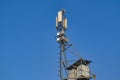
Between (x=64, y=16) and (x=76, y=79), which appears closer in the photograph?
(x=76, y=79)

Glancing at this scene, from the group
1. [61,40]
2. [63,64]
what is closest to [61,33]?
[61,40]

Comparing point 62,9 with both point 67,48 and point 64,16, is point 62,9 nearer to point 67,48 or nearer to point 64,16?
point 64,16

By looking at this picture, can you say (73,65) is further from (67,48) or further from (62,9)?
(62,9)

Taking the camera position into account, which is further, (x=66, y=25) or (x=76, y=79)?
(x=66, y=25)

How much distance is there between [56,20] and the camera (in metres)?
86.0

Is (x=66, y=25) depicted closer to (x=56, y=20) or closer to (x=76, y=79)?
(x=56, y=20)

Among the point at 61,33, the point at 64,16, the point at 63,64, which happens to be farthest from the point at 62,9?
the point at 63,64

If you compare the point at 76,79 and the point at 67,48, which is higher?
the point at 67,48

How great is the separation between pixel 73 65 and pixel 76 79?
13.1 feet

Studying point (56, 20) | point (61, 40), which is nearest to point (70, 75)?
point (61, 40)

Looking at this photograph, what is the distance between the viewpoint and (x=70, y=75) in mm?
82812

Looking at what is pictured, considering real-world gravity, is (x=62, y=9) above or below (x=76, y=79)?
above

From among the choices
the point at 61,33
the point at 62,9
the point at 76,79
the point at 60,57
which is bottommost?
the point at 76,79

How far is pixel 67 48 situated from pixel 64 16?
27.4 feet
